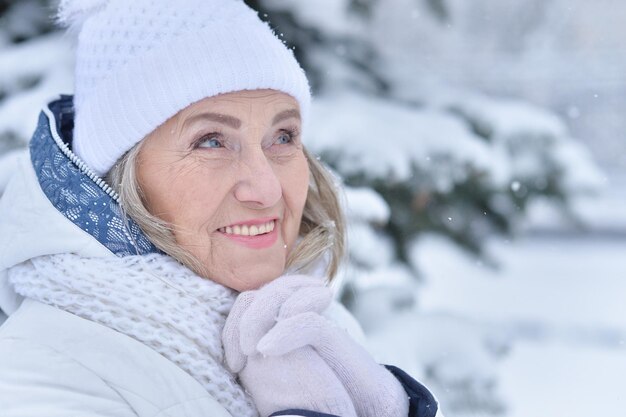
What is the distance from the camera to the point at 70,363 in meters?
1.40

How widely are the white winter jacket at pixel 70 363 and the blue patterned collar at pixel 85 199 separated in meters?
0.01

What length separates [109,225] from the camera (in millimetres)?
1547

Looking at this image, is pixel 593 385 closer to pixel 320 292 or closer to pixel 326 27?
pixel 326 27

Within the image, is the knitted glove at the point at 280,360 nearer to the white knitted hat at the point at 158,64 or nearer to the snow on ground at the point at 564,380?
the white knitted hat at the point at 158,64

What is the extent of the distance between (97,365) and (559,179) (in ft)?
8.39

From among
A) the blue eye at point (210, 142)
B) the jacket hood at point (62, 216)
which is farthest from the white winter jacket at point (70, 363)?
the blue eye at point (210, 142)

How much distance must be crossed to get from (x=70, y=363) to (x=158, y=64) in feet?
1.96

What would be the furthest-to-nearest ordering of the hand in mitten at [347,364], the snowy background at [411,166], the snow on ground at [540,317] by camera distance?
the snow on ground at [540,317]
the snowy background at [411,166]
the hand in mitten at [347,364]

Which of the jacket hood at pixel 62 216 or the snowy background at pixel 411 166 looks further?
the snowy background at pixel 411 166

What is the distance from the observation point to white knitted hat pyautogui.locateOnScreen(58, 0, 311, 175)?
159 centimetres

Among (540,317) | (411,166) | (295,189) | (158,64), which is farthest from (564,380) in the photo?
(158,64)

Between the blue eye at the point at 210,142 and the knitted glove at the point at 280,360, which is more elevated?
the blue eye at the point at 210,142

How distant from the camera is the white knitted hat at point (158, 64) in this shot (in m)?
1.59


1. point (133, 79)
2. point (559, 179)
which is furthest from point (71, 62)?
point (559, 179)
